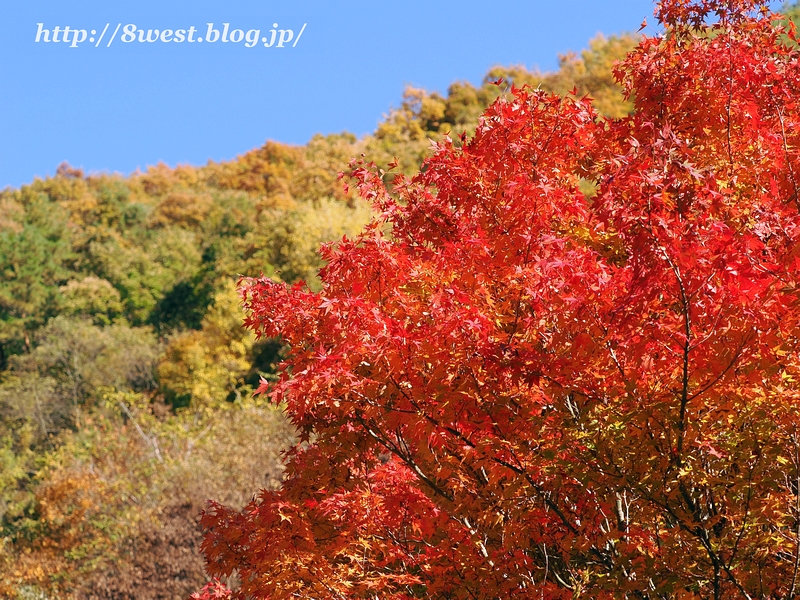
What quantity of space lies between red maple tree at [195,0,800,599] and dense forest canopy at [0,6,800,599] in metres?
0.76

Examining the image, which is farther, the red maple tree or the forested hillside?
the forested hillside

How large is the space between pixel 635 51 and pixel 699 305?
3.21m

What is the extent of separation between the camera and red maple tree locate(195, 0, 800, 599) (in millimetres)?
4066

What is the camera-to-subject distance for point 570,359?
4.64m

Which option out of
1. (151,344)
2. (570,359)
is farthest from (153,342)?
(570,359)

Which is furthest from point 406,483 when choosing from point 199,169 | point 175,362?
point 199,169

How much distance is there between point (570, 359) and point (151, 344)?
36.6 m

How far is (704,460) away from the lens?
14.9 ft

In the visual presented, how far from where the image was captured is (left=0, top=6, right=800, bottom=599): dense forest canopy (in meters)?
18.1

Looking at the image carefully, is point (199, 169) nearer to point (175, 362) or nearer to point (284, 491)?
Result: point (175, 362)

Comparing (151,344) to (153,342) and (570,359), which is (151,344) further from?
(570,359)

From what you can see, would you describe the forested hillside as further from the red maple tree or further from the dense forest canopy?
the red maple tree

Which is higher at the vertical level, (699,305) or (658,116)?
(658,116)

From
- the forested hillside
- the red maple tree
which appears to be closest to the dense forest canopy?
the forested hillside
